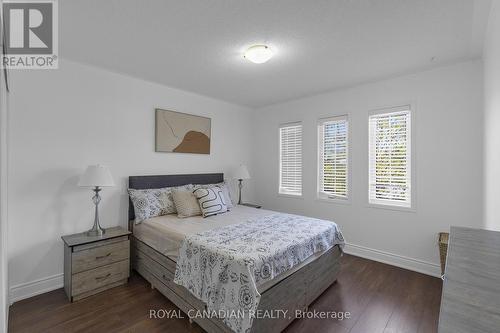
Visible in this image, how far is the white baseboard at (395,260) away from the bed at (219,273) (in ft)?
3.16

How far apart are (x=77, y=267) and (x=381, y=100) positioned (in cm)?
415

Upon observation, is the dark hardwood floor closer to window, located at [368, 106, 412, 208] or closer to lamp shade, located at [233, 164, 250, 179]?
window, located at [368, 106, 412, 208]

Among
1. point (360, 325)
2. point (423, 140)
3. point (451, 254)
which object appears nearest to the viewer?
point (451, 254)

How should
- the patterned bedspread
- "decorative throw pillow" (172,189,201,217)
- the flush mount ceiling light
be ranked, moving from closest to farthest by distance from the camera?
the patterned bedspread
the flush mount ceiling light
"decorative throw pillow" (172,189,201,217)

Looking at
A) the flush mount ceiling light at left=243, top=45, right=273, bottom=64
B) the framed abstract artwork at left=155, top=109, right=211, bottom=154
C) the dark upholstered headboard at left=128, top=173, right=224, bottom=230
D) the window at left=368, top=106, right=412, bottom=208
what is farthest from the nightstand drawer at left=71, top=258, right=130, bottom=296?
the window at left=368, top=106, right=412, bottom=208

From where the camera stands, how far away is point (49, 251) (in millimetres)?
2473

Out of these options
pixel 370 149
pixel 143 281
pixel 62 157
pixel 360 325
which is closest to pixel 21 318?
pixel 143 281

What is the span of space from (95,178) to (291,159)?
3081 millimetres

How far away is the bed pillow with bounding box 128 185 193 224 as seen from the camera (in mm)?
2816

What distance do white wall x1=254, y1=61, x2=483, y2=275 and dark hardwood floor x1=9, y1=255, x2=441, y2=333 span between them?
0.54 meters

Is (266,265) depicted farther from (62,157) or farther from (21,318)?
(62,157)

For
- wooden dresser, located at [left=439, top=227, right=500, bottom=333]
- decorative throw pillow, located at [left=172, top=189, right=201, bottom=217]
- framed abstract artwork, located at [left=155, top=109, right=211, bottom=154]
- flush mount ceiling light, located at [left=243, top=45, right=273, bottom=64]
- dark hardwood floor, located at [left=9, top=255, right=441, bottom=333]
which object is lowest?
dark hardwood floor, located at [left=9, top=255, right=441, bottom=333]

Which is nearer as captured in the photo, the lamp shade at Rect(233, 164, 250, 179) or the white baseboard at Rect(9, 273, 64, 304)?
the white baseboard at Rect(9, 273, 64, 304)

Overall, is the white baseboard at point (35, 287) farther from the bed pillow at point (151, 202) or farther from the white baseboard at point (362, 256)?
the bed pillow at point (151, 202)
